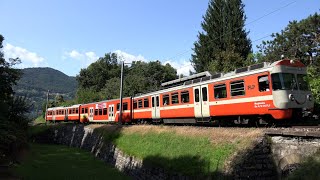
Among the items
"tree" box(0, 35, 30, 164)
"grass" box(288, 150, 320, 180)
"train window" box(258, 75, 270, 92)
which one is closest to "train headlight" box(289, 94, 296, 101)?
"train window" box(258, 75, 270, 92)

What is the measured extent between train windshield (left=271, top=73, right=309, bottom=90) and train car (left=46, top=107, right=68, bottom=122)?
45.2 metres

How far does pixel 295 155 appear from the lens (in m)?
13.0

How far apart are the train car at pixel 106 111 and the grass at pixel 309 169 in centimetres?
2254

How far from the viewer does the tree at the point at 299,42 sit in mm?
36062

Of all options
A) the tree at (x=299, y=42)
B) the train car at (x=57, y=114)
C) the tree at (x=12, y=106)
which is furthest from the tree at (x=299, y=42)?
the train car at (x=57, y=114)

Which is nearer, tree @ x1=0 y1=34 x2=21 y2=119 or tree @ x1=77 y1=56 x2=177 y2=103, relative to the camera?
tree @ x1=0 y1=34 x2=21 y2=119

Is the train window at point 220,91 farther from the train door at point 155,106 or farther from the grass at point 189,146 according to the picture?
the train door at point 155,106

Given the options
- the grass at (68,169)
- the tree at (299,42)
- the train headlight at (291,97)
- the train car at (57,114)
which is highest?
the tree at (299,42)

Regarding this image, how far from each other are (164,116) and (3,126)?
11376 mm

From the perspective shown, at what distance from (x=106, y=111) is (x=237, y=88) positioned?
24.1 metres

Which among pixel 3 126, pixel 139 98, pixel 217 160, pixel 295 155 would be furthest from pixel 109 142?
pixel 295 155

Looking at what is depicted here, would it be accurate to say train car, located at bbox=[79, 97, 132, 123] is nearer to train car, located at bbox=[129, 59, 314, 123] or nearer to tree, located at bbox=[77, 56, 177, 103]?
tree, located at bbox=[77, 56, 177, 103]

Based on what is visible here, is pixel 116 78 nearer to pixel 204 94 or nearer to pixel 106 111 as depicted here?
pixel 106 111

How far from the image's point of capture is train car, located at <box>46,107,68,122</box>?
58531 mm
